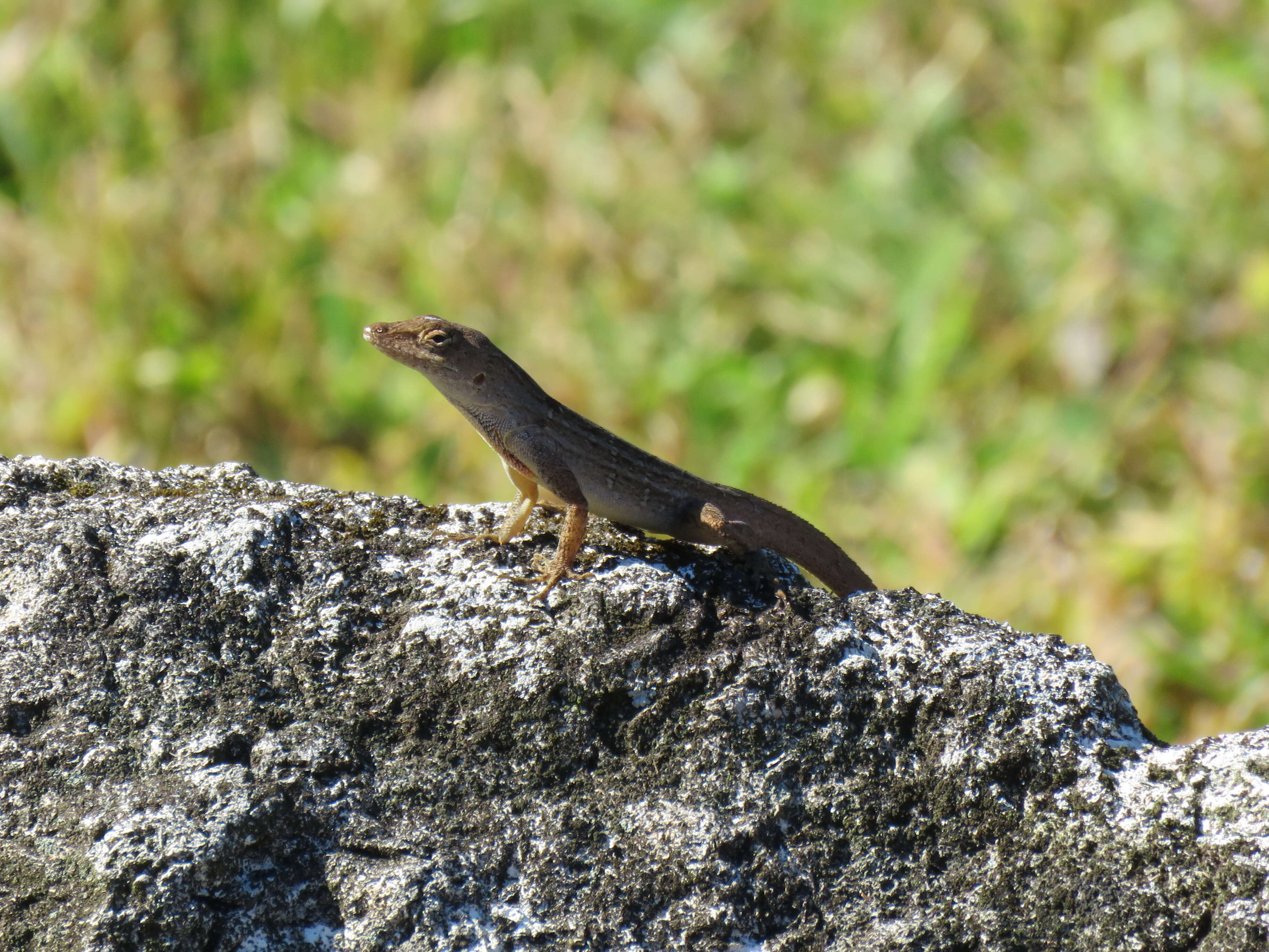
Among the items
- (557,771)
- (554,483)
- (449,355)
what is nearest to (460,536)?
(554,483)

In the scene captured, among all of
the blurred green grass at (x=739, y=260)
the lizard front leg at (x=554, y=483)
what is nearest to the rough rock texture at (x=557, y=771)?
the lizard front leg at (x=554, y=483)

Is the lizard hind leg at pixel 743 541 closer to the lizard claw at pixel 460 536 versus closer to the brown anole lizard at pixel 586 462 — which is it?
the brown anole lizard at pixel 586 462

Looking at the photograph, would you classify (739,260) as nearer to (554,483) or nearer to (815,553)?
(815,553)

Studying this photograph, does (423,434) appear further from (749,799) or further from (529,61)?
(749,799)

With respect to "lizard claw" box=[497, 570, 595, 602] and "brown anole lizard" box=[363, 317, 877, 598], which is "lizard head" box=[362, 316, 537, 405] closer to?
"brown anole lizard" box=[363, 317, 877, 598]

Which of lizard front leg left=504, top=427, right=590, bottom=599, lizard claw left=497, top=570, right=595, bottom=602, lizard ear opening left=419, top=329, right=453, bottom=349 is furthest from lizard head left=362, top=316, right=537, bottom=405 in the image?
lizard claw left=497, top=570, right=595, bottom=602

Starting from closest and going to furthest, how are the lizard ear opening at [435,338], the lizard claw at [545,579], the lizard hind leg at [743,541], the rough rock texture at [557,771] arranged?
the rough rock texture at [557,771] → the lizard claw at [545,579] → the lizard hind leg at [743,541] → the lizard ear opening at [435,338]
